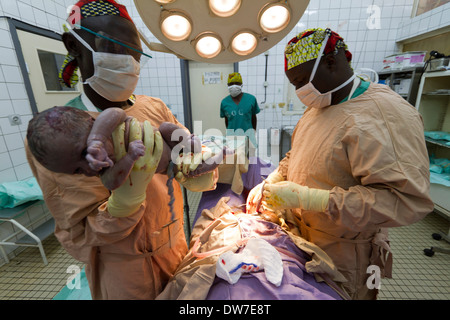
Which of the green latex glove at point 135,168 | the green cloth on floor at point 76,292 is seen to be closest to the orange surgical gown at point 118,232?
the green latex glove at point 135,168

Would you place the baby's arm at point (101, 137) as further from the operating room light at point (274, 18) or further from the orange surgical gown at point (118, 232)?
the operating room light at point (274, 18)

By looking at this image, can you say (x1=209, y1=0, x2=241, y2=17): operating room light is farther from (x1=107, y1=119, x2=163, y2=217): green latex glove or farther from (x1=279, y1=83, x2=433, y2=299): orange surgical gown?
(x1=279, y1=83, x2=433, y2=299): orange surgical gown

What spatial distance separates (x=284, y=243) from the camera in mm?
1116

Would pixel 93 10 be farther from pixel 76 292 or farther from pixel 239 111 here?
pixel 239 111

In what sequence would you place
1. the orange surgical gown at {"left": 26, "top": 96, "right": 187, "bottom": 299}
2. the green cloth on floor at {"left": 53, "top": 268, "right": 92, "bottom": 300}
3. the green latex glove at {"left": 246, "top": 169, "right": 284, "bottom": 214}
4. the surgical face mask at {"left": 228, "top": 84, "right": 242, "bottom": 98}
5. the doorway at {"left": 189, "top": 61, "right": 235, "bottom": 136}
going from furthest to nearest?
the doorway at {"left": 189, "top": 61, "right": 235, "bottom": 136} → the surgical face mask at {"left": 228, "top": 84, "right": 242, "bottom": 98} → the green cloth on floor at {"left": 53, "top": 268, "right": 92, "bottom": 300} → the green latex glove at {"left": 246, "top": 169, "right": 284, "bottom": 214} → the orange surgical gown at {"left": 26, "top": 96, "right": 187, "bottom": 299}

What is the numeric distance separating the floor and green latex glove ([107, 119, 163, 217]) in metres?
2.04

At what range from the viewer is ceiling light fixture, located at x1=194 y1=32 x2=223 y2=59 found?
0.87 metres

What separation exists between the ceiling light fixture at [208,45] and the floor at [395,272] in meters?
2.34

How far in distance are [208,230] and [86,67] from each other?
3.27 ft

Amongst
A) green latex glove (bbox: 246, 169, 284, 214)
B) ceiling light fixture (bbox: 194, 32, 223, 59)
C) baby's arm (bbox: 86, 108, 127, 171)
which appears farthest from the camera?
green latex glove (bbox: 246, 169, 284, 214)

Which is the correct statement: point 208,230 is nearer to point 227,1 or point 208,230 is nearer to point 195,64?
point 227,1

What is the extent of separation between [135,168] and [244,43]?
0.69 m

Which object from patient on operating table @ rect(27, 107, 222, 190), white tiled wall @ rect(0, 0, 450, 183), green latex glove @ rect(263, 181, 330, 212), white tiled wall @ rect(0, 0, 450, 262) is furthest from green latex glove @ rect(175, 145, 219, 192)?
white tiled wall @ rect(0, 0, 450, 183)
